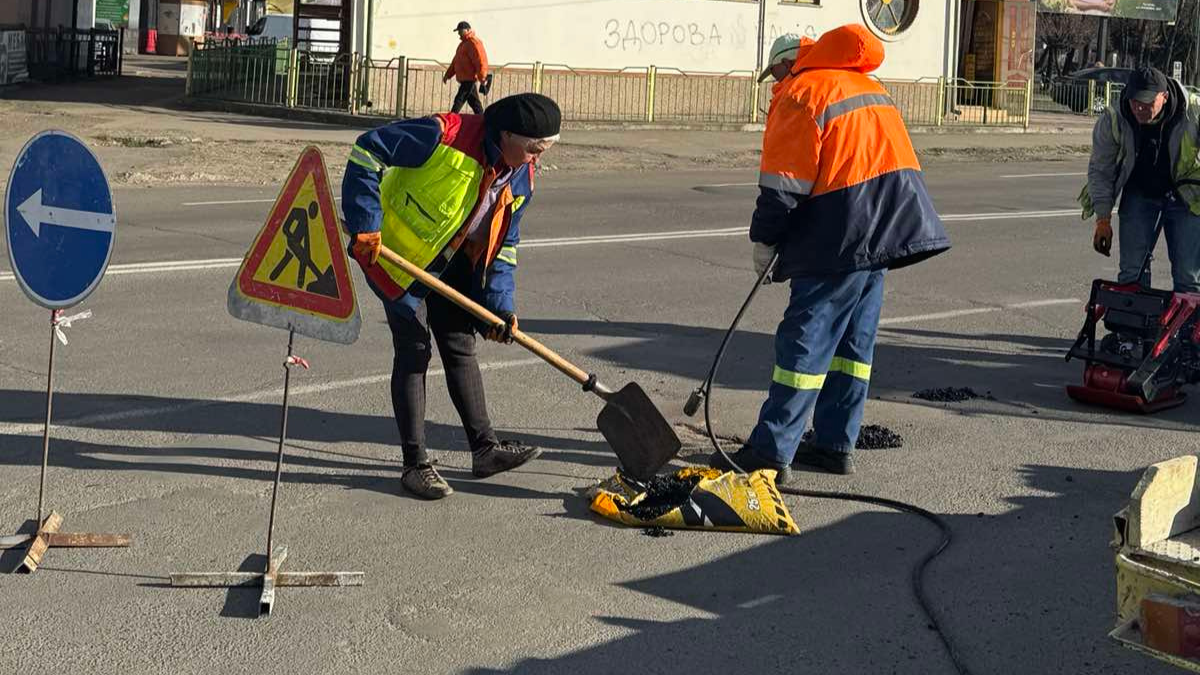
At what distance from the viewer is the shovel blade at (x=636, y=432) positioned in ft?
19.9

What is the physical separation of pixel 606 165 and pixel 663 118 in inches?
299

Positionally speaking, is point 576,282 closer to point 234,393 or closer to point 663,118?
point 234,393

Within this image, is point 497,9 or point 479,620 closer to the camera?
point 479,620

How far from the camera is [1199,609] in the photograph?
386 centimetres

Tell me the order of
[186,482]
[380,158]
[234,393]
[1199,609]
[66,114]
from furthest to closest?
[66,114]
[234,393]
[186,482]
[380,158]
[1199,609]

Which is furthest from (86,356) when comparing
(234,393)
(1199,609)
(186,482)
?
(1199,609)

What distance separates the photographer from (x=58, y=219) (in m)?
5.17

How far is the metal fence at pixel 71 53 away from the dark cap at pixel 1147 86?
96.2 ft

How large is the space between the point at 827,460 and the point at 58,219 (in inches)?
129

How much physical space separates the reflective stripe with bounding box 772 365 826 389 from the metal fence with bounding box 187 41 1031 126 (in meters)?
18.6

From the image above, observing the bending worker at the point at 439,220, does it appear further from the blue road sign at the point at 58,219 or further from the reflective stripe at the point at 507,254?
the blue road sign at the point at 58,219

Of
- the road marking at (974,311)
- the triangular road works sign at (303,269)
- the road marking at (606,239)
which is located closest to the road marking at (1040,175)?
the road marking at (606,239)

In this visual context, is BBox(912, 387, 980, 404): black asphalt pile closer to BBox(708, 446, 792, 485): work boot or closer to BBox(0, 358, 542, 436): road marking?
BBox(708, 446, 792, 485): work boot

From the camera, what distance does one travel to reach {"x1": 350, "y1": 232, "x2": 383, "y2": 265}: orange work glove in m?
5.62
